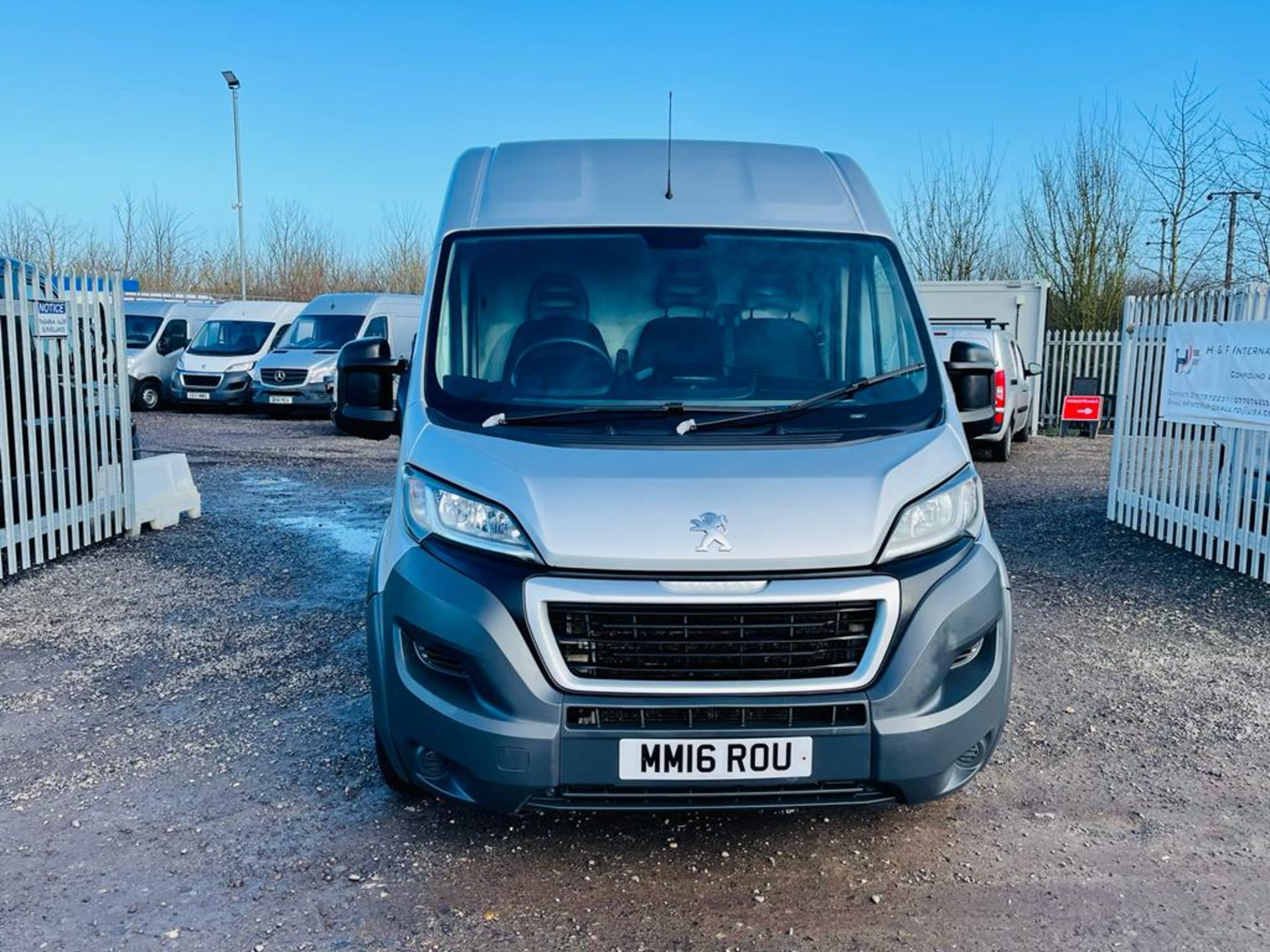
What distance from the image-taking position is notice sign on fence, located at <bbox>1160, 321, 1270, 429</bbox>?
24.7 ft

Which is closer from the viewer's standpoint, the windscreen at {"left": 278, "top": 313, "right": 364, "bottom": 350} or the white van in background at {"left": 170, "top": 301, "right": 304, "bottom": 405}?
the windscreen at {"left": 278, "top": 313, "right": 364, "bottom": 350}

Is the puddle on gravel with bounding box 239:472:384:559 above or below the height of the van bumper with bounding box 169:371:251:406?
below

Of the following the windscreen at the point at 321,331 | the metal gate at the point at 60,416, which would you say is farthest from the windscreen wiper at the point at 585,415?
the windscreen at the point at 321,331

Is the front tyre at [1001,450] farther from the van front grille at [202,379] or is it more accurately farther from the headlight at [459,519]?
the van front grille at [202,379]

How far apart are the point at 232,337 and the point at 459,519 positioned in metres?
21.4

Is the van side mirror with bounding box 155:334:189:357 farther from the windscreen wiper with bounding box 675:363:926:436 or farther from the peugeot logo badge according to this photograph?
the peugeot logo badge

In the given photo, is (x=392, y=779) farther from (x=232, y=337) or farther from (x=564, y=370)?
(x=232, y=337)

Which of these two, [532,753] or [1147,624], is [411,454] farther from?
[1147,624]

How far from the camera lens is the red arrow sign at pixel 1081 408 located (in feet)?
63.0

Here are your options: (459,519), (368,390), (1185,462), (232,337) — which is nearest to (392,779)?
(459,519)

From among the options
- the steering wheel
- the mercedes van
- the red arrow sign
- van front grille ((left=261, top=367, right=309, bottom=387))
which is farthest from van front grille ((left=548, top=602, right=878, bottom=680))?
van front grille ((left=261, top=367, right=309, bottom=387))

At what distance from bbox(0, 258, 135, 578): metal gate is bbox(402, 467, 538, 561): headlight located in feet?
17.1

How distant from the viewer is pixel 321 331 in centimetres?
2134

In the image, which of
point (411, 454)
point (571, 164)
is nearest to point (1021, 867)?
point (411, 454)
